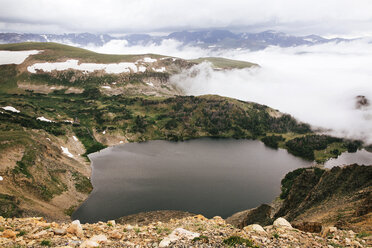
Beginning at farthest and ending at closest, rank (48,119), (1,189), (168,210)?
(48,119)
(168,210)
(1,189)

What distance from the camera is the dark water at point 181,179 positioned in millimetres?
82000

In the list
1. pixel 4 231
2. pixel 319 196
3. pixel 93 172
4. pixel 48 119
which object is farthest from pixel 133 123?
pixel 4 231

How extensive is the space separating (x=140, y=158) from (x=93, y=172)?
28028 millimetres

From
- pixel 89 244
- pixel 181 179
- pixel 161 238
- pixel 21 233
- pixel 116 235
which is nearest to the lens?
pixel 89 244

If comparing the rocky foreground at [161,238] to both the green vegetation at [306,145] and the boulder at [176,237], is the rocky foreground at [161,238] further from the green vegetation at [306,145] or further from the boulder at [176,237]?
the green vegetation at [306,145]

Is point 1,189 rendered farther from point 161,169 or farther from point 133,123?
point 133,123

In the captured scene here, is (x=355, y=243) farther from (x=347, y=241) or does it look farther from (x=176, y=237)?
(x=176, y=237)

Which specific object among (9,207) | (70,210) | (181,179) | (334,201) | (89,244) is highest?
(89,244)

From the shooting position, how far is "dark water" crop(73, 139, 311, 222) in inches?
3228

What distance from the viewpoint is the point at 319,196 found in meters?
51.8

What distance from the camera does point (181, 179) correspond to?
103 m

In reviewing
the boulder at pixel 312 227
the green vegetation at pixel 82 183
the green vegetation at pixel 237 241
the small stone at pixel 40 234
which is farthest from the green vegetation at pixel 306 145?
the small stone at pixel 40 234

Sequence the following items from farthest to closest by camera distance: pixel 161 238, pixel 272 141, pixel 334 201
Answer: pixel 272 141 < pixel 334 201 < pixel 161 238

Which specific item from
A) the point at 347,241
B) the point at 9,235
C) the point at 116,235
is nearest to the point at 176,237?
the point at 116,235
